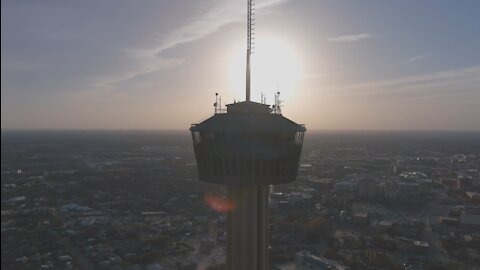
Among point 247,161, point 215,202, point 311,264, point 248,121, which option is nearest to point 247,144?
point 247,161

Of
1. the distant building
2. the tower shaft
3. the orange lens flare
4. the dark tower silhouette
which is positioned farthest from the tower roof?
the orange lens flare

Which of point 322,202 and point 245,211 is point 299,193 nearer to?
point 322,202

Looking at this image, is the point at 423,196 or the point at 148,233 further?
the point at 423,196

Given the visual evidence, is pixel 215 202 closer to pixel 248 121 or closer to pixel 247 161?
pixel 247 161

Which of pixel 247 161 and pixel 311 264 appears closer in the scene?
pixel 247 161

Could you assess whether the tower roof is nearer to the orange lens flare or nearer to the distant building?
the distant building

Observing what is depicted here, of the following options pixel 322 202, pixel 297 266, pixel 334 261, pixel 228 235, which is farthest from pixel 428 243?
pixel 228 235

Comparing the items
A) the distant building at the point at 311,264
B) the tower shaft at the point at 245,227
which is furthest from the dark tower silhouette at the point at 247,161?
the distant building at the point at 311,264
